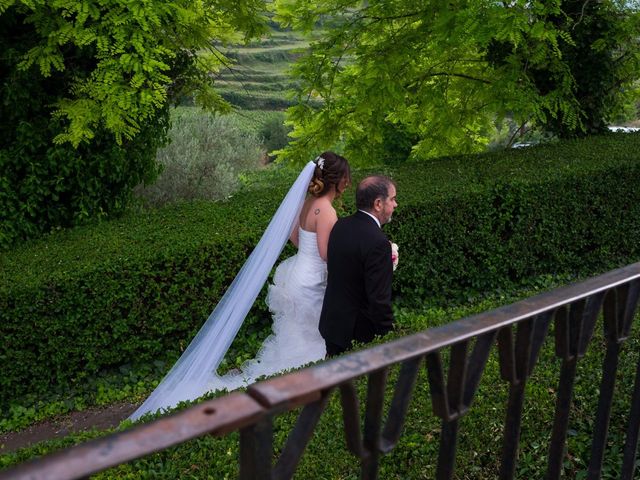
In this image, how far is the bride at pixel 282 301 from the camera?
5.45m

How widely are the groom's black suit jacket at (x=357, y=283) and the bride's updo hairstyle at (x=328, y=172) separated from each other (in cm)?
53

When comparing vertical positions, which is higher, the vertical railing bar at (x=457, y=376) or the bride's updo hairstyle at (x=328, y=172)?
the vertical railing bar at (x=457, y=376)

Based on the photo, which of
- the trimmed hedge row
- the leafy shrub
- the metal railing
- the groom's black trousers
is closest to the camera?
the metal railing

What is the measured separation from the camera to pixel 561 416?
202 centimetres

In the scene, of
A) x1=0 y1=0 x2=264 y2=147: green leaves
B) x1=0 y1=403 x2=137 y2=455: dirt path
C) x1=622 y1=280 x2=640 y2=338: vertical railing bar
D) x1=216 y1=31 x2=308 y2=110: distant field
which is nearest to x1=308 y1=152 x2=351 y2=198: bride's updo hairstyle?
x1=0 y1=0 x2=264 y2=147: green leaves

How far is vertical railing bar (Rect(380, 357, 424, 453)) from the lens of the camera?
1.40 meters

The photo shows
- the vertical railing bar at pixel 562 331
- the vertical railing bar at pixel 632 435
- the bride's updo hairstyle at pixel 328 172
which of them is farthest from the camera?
the bride's updo hairstyle at pixel 328 172

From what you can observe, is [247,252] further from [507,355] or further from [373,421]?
[373,421]

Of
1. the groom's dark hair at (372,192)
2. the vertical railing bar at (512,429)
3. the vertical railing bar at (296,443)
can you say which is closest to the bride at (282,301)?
the groom's dark hair at (372,192)

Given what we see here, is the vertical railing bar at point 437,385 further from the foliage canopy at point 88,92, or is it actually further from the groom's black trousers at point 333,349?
the foliage canopy at point 88,92

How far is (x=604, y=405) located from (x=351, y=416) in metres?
1.20

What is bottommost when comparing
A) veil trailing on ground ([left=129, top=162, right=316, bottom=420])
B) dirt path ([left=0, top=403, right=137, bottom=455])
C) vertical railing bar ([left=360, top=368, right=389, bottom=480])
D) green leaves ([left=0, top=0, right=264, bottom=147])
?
dirt path ([left=0, top=403, right=137, bottom=455])

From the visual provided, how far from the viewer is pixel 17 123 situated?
757 cm

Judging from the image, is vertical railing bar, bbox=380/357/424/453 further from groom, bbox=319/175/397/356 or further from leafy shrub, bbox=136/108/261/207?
leafy shrub, bbox=136/108/261/207
